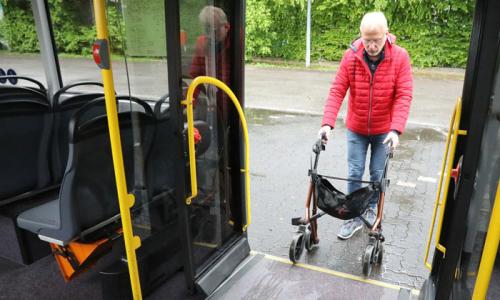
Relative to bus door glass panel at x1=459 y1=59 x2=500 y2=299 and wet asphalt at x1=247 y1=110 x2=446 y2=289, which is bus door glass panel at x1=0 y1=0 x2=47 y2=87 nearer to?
wet asphalt at x1=247 y1=110 x2=446 y2=289

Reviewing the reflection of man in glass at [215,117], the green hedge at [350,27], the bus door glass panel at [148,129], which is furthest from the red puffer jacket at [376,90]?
the green hedge at [350,27]

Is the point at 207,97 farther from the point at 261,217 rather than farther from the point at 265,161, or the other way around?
the point at 265,161

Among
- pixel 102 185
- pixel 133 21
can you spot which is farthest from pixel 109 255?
pixel 133 21

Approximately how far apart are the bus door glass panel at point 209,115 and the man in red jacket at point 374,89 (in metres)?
0.76

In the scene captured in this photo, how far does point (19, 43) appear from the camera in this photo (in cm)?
430

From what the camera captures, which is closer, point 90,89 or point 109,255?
point 109,255

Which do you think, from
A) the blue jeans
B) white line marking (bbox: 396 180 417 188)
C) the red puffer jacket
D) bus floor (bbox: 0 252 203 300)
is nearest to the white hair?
the red puffer jacket

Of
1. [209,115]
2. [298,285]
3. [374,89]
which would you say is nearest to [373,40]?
[374,89]

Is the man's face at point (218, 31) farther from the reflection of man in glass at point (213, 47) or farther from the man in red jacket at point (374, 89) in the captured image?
the man in red jacket at point (374, 89)

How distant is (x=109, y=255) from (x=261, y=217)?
143cm

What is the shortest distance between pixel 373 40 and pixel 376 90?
0.36 m

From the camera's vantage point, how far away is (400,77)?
2.73 meters

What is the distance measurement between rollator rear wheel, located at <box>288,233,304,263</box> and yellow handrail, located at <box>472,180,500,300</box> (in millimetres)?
1572

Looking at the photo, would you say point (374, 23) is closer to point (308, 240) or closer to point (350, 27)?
point (308, 240)
